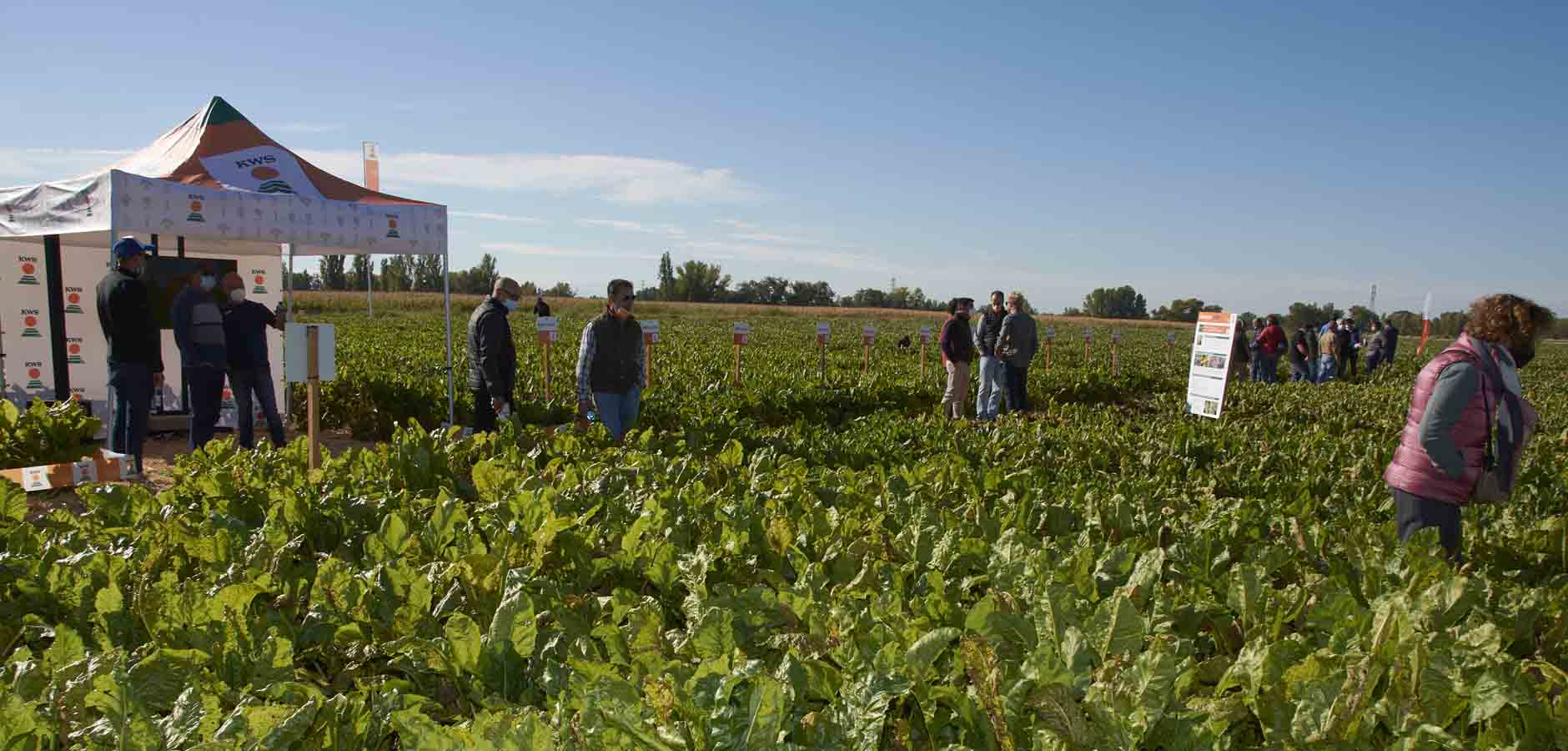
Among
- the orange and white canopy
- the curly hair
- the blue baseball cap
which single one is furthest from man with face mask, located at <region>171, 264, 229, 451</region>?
the curly hair

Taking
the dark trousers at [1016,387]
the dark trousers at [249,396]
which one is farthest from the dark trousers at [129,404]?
the dark trousers at [1016,387]

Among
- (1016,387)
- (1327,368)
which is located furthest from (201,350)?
(1327,368)

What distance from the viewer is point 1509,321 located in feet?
13.0

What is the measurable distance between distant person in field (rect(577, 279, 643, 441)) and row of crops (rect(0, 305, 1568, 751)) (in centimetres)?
244

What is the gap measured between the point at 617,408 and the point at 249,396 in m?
4.16

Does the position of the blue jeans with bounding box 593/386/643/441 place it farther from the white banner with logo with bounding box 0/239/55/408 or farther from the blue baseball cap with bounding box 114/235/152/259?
the white banner with logo with bounding box 0/239/55/408

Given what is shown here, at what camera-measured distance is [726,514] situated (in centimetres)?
342

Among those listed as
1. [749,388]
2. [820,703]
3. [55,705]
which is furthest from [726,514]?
[749,388]

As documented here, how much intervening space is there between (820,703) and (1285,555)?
1770 millimetres

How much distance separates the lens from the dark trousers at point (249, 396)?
29.9ft

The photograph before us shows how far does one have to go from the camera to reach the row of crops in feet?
5.70

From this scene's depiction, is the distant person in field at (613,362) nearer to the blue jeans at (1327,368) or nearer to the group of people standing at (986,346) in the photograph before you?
the group of people standing at (986,346)

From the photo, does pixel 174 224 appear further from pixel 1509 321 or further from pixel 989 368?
pixel 1509 321

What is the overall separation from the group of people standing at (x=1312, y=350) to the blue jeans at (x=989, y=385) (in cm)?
742
